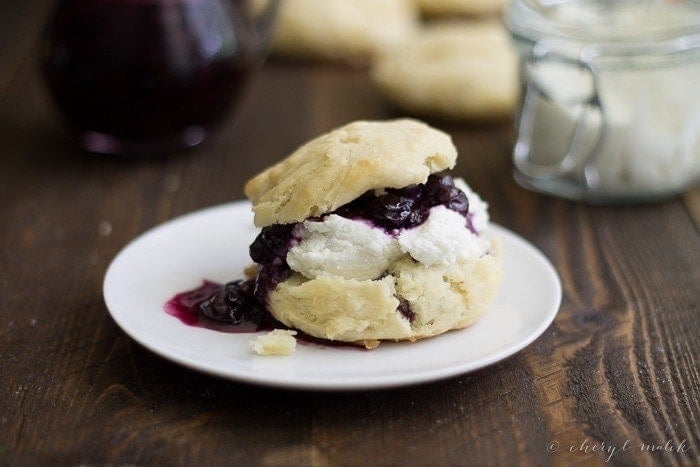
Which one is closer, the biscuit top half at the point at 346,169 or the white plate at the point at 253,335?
the white plate at the point at 253,335

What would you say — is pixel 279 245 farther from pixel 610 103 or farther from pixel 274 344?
pixel 610 103

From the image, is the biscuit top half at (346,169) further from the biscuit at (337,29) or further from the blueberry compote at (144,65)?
the biscuit at (337,29)

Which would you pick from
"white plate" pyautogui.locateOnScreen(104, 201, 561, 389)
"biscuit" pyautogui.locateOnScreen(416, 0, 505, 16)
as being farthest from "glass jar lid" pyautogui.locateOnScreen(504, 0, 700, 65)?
"biscuit" pyautogui.locateOnScreen(416, 0, 505, 16)

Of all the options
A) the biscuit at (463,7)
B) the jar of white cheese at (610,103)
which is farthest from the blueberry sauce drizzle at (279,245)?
the biscuit at (463,7)

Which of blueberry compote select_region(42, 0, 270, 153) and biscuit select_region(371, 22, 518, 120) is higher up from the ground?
blueberry compote select_region(42, 0, 270, 153)

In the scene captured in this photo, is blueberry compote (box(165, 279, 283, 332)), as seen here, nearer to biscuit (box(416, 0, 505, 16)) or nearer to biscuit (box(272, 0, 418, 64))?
biscuit (box(272, 0, 418, 64))
